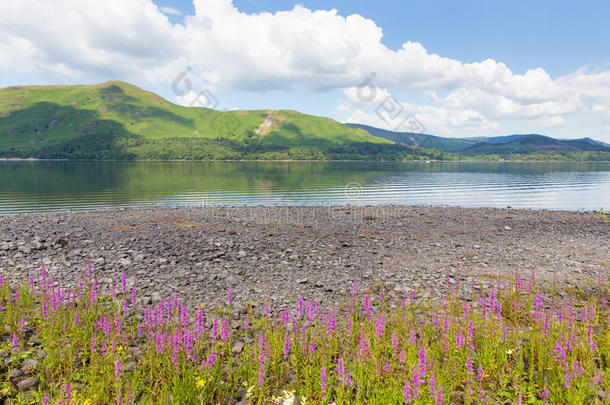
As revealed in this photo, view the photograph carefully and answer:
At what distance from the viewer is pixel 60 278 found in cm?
1326

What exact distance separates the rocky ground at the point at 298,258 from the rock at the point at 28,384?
4647 millimetres

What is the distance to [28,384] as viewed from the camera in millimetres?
6402

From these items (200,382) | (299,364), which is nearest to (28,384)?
(200,382)

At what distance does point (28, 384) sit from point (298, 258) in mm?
11215

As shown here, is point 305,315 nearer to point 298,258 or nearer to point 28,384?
point 28,384

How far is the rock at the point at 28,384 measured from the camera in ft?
20.8

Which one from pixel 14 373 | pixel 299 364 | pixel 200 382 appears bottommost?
pixel 299 364

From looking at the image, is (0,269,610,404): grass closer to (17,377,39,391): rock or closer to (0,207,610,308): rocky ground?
(17,377,39,391): rock

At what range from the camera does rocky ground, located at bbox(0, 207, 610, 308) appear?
12797 millimetres

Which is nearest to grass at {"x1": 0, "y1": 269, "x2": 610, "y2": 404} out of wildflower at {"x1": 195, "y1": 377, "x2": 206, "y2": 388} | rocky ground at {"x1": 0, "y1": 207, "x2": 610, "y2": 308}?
wildflower at {"x1": 195, "y1": 377, "x2": 206, "y2": 388}

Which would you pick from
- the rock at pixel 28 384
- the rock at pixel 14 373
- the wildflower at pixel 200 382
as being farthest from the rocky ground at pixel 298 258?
the wildflower at pixel 200 382

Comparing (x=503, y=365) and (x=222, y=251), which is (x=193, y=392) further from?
(x=222, y=251)

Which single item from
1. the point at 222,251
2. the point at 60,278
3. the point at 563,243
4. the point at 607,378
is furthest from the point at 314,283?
the point at 563,243

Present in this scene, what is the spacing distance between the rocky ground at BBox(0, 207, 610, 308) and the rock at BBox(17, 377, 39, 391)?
4.65m
